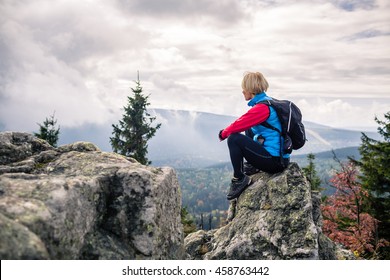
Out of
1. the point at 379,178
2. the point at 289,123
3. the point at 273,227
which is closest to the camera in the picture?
the point at 273,227

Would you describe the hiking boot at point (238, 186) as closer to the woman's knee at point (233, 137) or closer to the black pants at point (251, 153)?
the black pants at point (251, 153)

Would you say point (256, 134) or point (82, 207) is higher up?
point (256, 134)

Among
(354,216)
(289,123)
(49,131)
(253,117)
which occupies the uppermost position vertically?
(49,131)

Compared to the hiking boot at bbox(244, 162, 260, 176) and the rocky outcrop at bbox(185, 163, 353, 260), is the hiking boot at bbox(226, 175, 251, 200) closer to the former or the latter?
the rocky outcrop at bbox(185, 163, 353, 260)

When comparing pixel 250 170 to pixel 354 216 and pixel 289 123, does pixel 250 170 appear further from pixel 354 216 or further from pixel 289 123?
pixel 354 216

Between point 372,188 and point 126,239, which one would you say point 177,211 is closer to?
point 126,239

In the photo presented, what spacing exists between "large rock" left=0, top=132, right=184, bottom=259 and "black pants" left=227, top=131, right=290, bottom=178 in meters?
2.24

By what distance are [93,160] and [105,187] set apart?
4.49 ft

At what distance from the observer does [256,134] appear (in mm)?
9742

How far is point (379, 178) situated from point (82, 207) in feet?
95.3

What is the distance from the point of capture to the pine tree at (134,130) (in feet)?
123

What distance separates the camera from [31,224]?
180 inches

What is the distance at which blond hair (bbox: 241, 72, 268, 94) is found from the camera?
9.16 m

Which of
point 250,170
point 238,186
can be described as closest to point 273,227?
point 238,186
